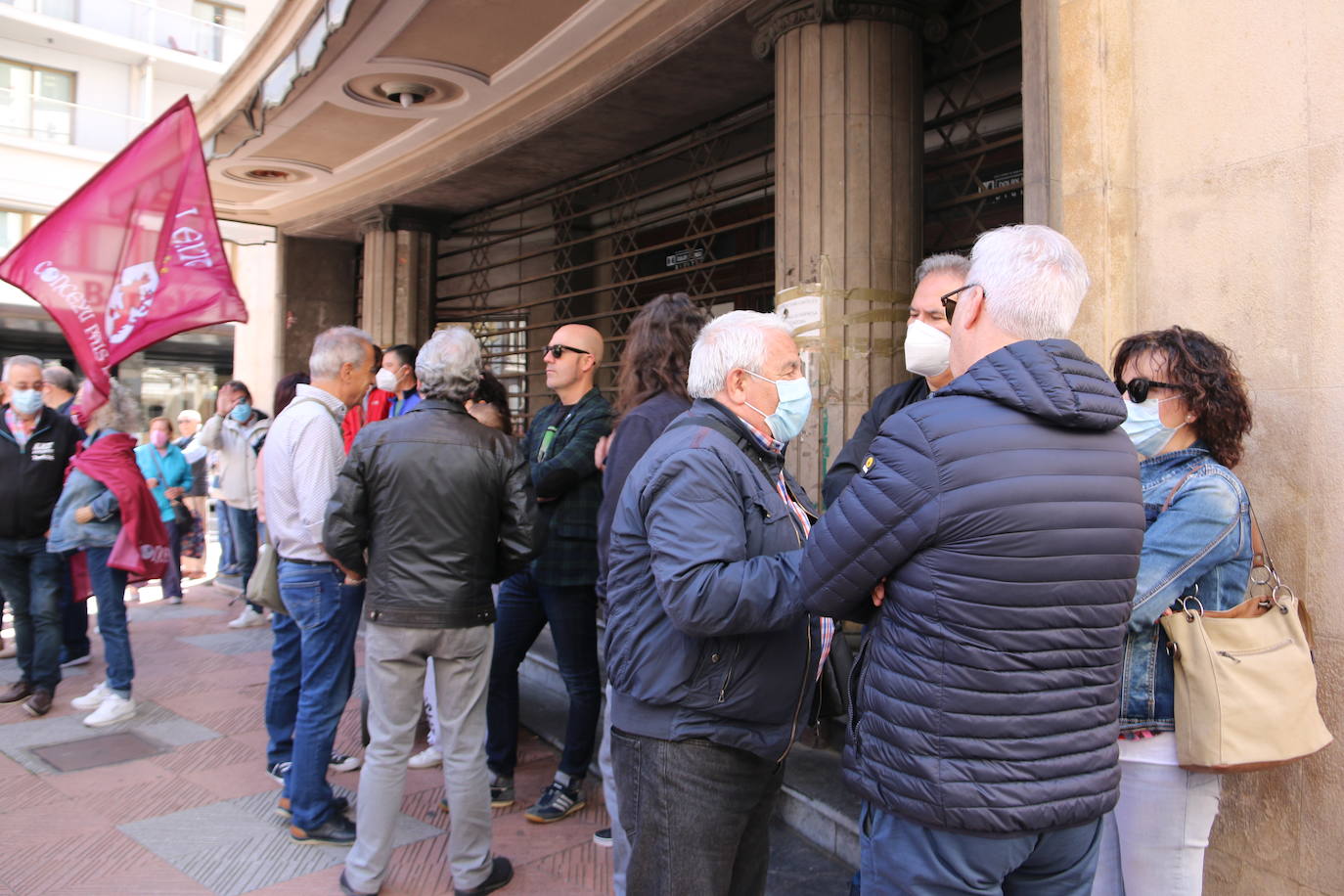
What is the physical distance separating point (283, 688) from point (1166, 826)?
142 inches

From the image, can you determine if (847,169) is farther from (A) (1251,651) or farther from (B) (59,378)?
(B) (59,378)

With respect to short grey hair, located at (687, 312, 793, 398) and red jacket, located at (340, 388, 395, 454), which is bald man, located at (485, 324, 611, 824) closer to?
short grey hair, located at (687, 312, 793, 398)

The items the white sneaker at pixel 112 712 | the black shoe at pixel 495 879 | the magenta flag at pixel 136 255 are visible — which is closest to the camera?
the black shoe at pixel 495 879

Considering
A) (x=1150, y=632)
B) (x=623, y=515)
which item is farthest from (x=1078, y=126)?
(x=623, y=515)

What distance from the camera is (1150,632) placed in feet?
7.34

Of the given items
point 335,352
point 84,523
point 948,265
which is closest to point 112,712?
point 84,523

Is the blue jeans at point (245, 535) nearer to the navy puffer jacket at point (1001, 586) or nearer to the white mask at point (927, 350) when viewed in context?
the white mask at point (927, 350)

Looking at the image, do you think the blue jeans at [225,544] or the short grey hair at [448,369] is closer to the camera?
the short grey hair at [448,369]

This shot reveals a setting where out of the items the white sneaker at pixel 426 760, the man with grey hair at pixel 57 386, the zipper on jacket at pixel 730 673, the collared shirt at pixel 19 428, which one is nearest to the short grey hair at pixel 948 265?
the zipper on jacket at pixel 730 673

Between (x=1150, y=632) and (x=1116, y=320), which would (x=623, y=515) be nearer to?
(x=1150, y=632)

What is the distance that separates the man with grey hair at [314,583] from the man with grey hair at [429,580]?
511 mm

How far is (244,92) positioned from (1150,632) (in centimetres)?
755

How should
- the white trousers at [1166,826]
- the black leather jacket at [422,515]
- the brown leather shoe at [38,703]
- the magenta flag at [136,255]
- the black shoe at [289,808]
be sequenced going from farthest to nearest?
the brown leather shoe at [38,703] → the magenta flag at [136,255] → the black shoe at [289,808] → the black leather jacket at [422,515] → the white trousers at [1166,826]

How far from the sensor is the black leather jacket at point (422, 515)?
127 inches
